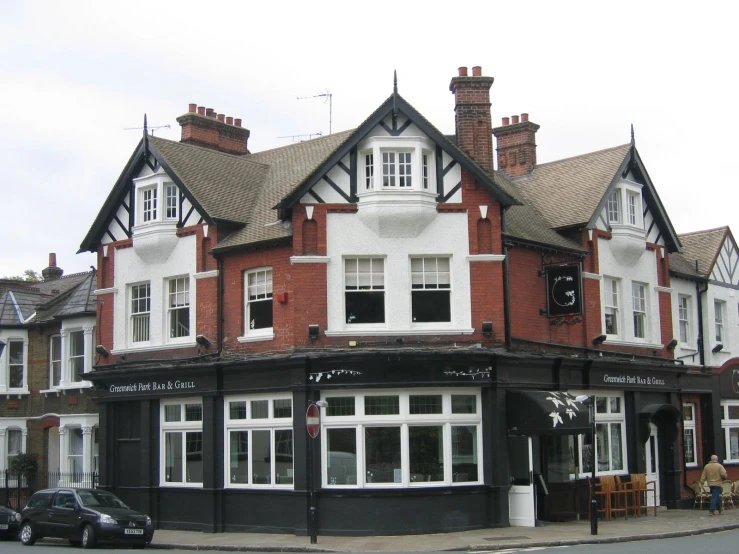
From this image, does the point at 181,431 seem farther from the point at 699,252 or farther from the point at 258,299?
the point at 699,252

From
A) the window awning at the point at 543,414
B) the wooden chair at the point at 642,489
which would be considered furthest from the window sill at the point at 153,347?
the wooden chair at the point at 642,489

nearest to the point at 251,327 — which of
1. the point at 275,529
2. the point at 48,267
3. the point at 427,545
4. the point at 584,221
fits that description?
the point at 275,529

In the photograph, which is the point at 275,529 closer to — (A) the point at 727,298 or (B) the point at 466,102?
(B) the point at 466,102

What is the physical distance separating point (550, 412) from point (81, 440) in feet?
54.6

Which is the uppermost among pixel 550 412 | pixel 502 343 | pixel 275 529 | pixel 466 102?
pixel 466 102

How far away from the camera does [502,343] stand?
23.1m

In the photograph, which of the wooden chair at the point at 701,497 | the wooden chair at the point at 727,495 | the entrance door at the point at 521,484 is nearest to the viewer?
the entrance door at the point at 521,484

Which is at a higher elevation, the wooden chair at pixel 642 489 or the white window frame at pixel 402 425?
the white window frame at pixel 402 425

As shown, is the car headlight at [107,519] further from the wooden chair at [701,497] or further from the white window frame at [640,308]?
the wooden chair at [701,497]

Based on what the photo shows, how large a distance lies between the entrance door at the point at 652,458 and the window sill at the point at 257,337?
467 inches

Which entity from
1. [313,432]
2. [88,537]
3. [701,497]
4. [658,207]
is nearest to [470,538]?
[313,432]

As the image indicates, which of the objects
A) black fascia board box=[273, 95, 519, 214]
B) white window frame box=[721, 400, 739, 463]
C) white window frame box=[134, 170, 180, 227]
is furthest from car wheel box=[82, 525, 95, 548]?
white window frame box=[721, 400, 739, 463]

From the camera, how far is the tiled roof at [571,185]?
89.4 feet

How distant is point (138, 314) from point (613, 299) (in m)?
13.7
